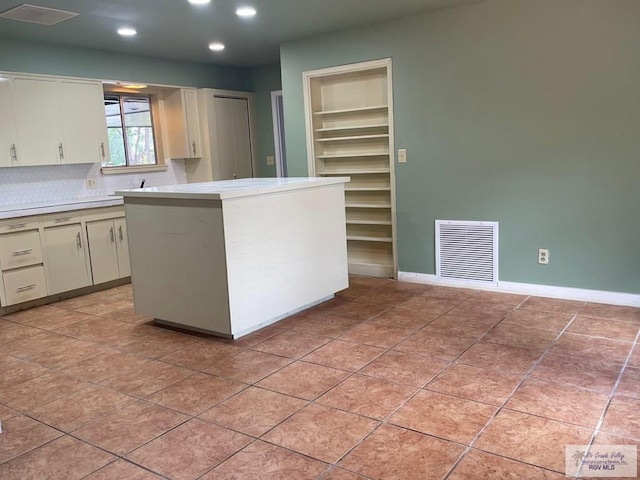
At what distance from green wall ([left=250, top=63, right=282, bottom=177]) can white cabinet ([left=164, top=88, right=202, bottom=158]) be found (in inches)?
37.8

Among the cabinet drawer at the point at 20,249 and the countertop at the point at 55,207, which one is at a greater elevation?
the countertop at the point at 55,207

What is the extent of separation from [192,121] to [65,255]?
2.30 metres

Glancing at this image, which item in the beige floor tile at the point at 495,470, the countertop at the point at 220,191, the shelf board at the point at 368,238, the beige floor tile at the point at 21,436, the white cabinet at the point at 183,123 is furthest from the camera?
the white cabinet at the point at 183,123

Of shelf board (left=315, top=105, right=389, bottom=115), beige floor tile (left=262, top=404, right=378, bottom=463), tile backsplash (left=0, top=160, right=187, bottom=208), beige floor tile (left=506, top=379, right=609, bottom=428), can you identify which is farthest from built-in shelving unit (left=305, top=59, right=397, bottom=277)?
beige floor tile (left=262, top=404, right=378, bottom=463)

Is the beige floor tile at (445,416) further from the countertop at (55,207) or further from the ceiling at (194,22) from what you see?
the countertop at (55,207)

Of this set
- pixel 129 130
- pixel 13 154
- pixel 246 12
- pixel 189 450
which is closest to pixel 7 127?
pixel 13 154

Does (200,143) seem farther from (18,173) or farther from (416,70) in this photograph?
(416,70)

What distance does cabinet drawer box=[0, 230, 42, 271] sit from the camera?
445cm

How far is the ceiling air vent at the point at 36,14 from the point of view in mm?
3764

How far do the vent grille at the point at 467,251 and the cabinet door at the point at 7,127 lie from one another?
12.5 ft

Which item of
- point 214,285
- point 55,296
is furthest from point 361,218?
point 55,296

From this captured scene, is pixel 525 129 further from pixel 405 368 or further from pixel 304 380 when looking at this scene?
pixel 304 380

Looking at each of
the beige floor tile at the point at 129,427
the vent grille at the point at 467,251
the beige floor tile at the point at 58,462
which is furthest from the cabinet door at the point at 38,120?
the vent grille at the point at 467,251

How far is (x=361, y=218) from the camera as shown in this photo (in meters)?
5.46
